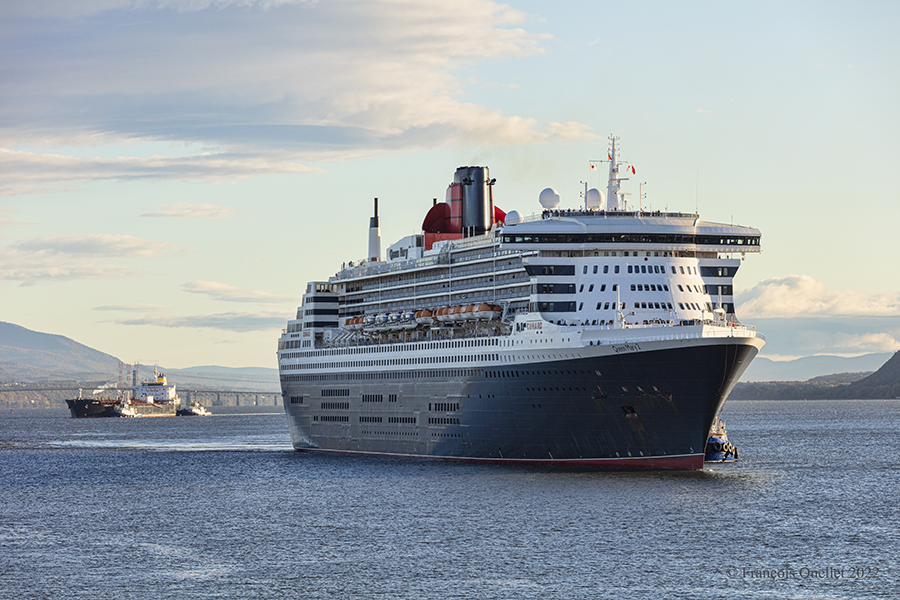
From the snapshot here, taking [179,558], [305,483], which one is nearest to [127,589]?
[179,558]

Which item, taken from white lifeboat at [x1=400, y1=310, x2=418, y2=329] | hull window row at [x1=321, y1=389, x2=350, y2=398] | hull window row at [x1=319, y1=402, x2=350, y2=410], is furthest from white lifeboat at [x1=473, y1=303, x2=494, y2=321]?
hull window row at [x1=319, y1=402, x2=350, y2=410]

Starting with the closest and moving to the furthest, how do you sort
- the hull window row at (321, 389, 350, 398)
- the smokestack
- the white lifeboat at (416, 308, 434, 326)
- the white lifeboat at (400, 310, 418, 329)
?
the white lifeboat at (416, 308, 434, 326) < the white lifeboat at (400, 310, 418, 329) < the hull window row at (321, 389, 350, 398) < the smokestack

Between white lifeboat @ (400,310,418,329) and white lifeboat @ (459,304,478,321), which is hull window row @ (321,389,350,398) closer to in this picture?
white lifeboat @ (400,310,418,329)

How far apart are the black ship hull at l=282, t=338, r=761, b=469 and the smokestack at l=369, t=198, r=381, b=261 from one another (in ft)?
59.3

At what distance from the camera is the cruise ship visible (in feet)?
180

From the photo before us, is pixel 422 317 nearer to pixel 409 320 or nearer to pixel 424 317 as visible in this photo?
pixel 424 317

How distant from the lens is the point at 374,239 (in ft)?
290

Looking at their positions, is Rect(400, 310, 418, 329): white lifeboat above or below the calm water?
above

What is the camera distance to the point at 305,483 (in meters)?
61.3

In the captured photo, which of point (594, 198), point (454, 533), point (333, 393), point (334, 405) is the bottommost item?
point (454, 533)

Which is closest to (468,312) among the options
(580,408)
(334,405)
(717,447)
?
(580,408)

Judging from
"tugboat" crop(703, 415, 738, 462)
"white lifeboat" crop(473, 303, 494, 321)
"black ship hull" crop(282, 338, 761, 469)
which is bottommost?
"tugboat" crop(703, 415, 738, 462)

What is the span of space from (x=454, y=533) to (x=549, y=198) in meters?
27.5

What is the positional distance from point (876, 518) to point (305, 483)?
29431 millimetres
